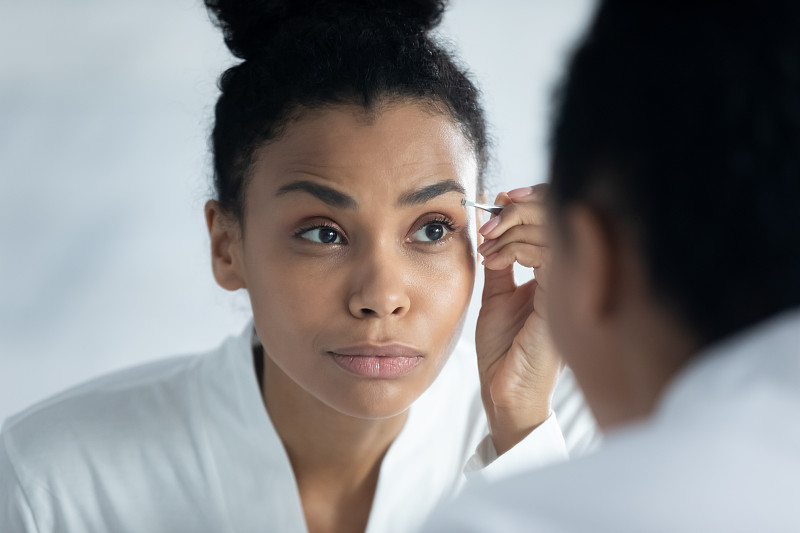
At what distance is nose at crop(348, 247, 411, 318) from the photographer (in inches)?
48.8

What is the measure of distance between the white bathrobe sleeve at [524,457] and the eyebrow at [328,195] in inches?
18.8

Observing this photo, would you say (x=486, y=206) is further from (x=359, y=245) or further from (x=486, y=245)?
(x=359, y=245)

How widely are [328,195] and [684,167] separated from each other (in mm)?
725

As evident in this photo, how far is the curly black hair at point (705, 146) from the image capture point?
0.57 metres

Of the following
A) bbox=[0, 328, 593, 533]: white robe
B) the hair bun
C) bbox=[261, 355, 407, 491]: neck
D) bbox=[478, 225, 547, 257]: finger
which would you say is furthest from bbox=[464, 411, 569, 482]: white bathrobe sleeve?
the hair bun

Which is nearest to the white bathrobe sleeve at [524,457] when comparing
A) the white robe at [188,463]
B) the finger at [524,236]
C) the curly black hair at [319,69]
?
the white robe at [188,463]

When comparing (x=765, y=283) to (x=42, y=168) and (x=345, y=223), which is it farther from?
(x=42, y=168)

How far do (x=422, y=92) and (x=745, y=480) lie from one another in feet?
3.02

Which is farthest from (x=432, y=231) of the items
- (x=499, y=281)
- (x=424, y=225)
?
(x=499, y=281)

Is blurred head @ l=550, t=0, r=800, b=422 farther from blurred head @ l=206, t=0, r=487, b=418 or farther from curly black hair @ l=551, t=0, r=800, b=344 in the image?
blurred head @ l=206, t=0, r=487, b=418

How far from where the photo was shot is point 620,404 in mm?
699

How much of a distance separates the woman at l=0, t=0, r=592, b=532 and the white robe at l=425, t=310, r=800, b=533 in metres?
0.68

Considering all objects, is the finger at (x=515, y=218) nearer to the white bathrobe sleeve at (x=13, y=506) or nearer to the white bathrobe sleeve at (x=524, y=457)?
the white bathrobe sleeve at (x=524, y=457)

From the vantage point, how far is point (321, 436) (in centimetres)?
151
